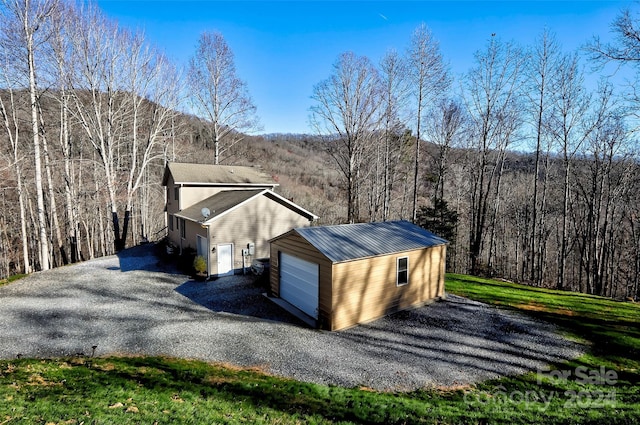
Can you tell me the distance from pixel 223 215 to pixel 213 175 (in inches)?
265

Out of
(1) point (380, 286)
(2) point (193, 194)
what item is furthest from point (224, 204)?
(1) point (380, 286)

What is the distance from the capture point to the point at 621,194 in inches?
850

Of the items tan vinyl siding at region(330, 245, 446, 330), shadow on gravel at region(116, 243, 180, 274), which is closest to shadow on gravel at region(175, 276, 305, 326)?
tan vinyl siding at region(330, 245, 446, 330)

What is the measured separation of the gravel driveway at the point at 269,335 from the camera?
24.9 feet

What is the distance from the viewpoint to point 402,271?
37.6 ft

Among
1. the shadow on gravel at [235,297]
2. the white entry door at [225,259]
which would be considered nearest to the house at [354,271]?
the shadow on gravel at [235,297]

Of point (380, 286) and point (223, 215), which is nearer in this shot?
point (380, 286)

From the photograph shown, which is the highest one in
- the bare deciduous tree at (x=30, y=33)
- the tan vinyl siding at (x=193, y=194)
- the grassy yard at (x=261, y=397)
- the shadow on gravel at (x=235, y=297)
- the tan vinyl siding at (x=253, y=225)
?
the bare deciduous tree at (x=30, y=33)

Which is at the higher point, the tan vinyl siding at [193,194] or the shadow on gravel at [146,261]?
the tan vinyl siding at [193,194]

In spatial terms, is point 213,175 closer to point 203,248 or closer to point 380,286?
point 203,248

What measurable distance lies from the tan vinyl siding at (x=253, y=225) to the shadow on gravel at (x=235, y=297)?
4.21ft

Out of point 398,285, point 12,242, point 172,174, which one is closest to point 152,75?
point 172,174

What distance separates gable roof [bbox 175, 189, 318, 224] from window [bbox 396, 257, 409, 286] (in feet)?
24.3

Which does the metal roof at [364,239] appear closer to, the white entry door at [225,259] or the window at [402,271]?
the window at [402,271]
